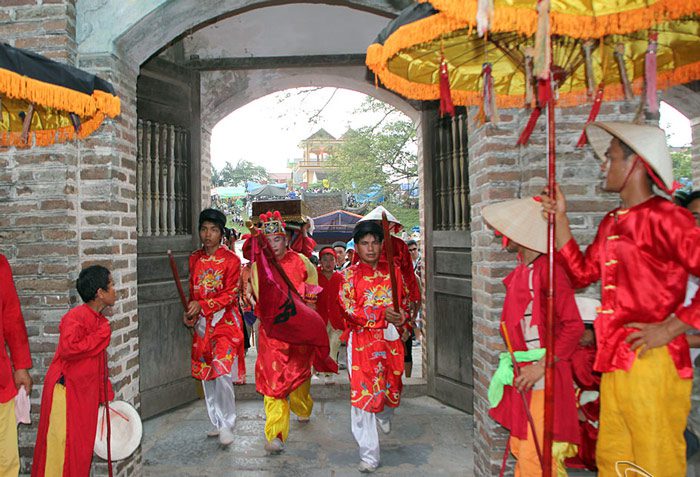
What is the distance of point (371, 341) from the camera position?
14.2 ft

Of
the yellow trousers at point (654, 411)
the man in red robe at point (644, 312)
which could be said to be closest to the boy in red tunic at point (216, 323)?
the man in red robe at point (644, 312)

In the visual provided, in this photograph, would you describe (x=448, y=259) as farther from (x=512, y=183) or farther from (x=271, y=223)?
(x=512, y=183)

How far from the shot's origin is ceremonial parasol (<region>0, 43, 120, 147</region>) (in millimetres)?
2502

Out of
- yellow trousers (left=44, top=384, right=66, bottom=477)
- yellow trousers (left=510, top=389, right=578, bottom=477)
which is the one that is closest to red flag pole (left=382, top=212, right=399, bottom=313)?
yellow trousers (left=510, top=389, right=578, bottom=477)

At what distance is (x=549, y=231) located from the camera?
246 cm

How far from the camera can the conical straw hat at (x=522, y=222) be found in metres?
2.74

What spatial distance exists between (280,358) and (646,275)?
300cm

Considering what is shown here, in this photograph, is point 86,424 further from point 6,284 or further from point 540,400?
point 540,400

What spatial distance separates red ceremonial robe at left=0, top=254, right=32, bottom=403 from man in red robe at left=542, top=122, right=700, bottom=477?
3.13 metres

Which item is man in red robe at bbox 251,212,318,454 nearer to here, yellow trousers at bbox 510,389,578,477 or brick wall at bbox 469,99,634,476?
brick wall at bbox 469,99,634,476

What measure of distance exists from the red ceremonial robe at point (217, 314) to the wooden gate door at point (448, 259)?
220cm

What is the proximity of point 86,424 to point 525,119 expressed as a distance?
11.2ft

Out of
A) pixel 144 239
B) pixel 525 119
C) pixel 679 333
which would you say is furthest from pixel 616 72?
pixel 144 239

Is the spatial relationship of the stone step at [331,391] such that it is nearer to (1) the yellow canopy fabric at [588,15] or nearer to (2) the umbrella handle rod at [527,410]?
(2) the umbrella handle rod at [527,410]
